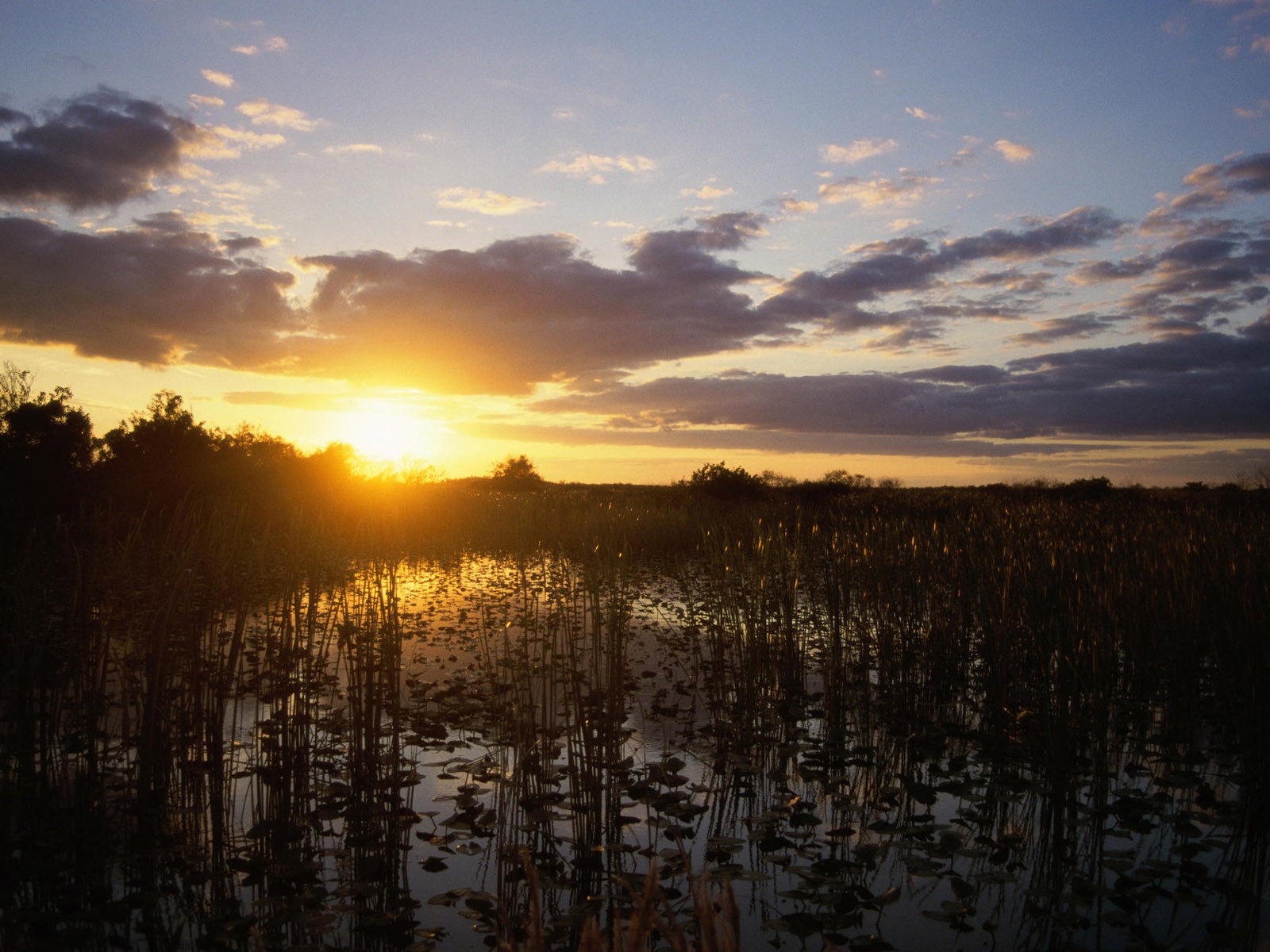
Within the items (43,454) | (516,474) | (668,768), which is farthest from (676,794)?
(516,474)

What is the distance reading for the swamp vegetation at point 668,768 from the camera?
352 cm

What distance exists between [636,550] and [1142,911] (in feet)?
48.5

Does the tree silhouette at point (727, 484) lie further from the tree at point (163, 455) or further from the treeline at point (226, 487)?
the tree at point (163, 455)

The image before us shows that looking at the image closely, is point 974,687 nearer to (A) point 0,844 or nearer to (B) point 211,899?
(B) point 211,899

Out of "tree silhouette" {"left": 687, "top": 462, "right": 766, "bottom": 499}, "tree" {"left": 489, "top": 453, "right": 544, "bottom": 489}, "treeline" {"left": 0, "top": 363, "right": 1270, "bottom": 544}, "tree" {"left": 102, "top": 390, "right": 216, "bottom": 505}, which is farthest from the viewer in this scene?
"tree" {"left": 489, "top": 453, "right": 544, "bottom": 489}

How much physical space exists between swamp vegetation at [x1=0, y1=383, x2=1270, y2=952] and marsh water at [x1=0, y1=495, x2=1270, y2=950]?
0.03 metres

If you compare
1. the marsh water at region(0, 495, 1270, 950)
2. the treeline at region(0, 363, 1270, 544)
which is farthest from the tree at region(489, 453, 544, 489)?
the marsh water at region(0, 495, 1270, 950)

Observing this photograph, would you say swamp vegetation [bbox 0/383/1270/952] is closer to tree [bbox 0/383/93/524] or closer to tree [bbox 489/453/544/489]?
tree [bbox 0/383/93/524]

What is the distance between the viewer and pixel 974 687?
24.8 feet

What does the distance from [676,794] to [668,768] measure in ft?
1.78

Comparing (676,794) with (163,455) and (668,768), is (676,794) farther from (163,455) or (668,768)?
(163,455)

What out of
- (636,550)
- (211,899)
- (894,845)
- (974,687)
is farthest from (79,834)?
(636,550)

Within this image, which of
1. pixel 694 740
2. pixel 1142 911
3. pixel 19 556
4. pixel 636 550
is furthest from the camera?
pixel 636 550

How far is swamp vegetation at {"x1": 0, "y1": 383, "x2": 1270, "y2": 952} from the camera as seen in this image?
11.6 feet
